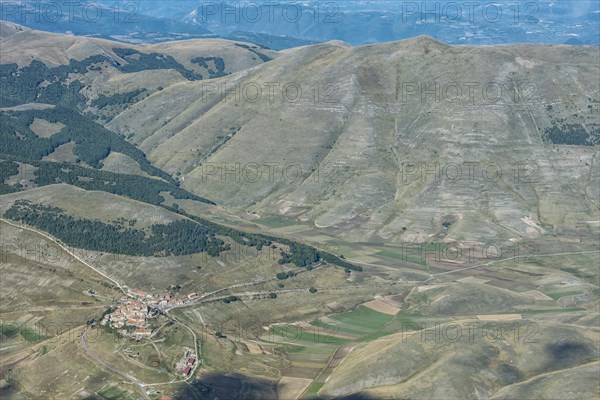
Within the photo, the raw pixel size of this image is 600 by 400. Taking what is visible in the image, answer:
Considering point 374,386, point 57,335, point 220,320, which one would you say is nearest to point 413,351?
point 374,386

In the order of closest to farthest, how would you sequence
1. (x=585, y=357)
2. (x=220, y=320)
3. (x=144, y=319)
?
(x=585, y=357), (x=144, y=319), (x=220, y=320)

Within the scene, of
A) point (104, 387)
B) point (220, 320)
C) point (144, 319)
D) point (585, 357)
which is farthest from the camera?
point (220, 320)

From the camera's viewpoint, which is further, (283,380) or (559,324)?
(559,324)

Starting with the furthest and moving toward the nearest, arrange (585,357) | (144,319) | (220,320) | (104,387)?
(220,320) < (144,319) < (585,357) < (104,387)

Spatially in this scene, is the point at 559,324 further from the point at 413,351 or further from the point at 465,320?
the point at 413,351

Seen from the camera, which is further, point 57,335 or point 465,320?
point 465,320

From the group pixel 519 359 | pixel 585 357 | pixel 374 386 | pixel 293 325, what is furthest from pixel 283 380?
pixel 585 357

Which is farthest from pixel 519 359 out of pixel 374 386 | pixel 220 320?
pixel 220 320

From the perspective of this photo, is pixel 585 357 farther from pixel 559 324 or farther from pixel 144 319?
pixel 144 319
